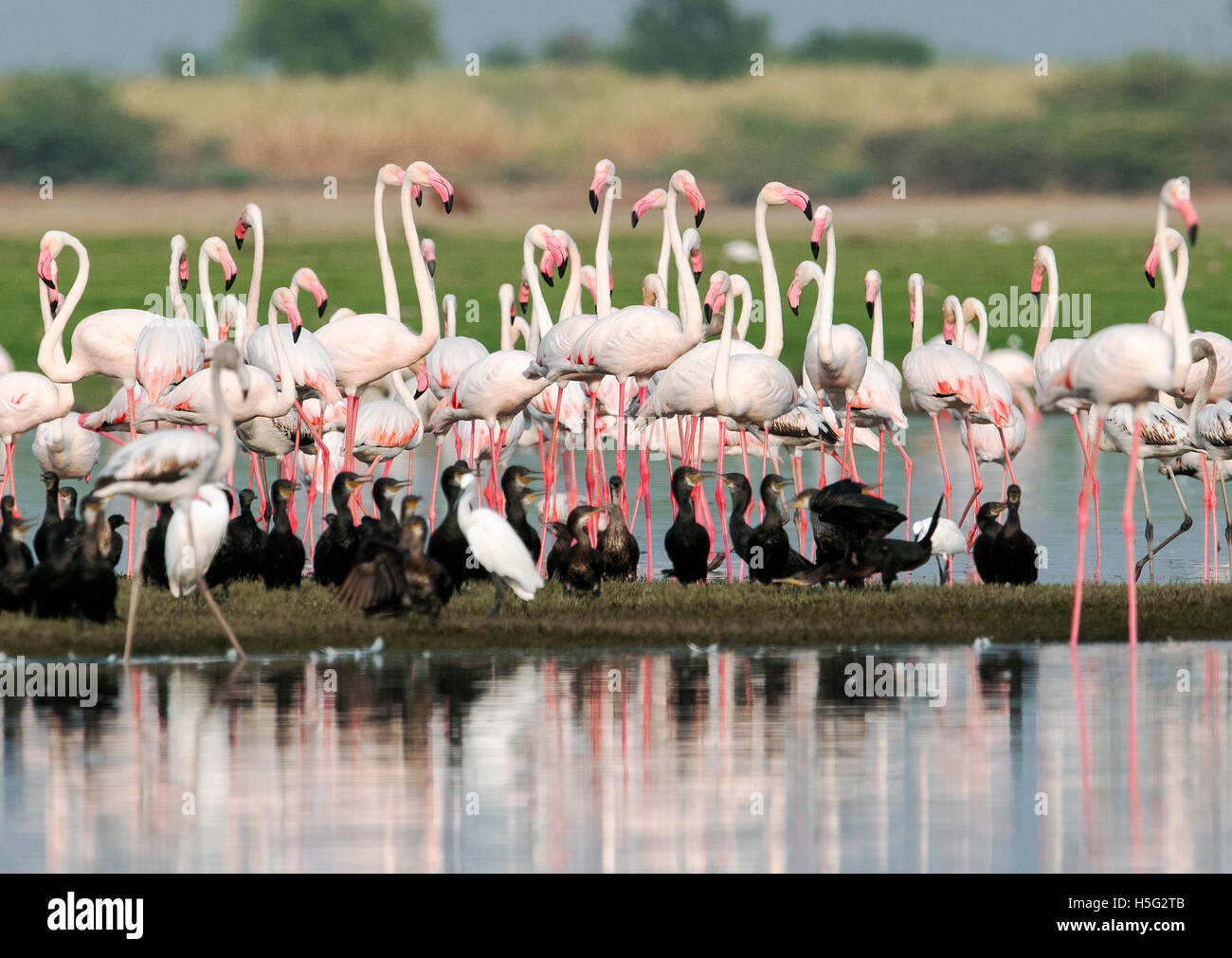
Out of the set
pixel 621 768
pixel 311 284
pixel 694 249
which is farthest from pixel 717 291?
pixel 621 768

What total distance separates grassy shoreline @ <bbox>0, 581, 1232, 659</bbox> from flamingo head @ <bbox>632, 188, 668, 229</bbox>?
5.09 m

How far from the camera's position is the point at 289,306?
1627 cm

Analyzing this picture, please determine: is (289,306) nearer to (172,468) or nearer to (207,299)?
(207,299)

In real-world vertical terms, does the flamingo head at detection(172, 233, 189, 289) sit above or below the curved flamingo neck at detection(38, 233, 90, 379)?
above

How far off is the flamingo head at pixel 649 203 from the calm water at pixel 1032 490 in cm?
263

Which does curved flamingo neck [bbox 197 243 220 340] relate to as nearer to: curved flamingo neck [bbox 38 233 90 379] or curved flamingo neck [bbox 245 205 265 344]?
curved flamingo neck [bbox 245 205 265 344]

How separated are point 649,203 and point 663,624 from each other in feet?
20.8

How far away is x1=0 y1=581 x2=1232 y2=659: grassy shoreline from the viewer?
11359 millimetres

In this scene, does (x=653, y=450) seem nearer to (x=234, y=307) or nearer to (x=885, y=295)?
(x=234, y=307)

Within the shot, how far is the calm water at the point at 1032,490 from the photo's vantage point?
1630 cm

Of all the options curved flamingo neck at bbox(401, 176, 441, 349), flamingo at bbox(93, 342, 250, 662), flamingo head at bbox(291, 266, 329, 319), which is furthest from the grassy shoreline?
flamingo head at bbox(291, 266, 329, 319)

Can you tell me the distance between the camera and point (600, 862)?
7098 mm

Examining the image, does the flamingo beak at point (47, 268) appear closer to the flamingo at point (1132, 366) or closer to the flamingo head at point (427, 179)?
the flamingo head at point (427, 179)
